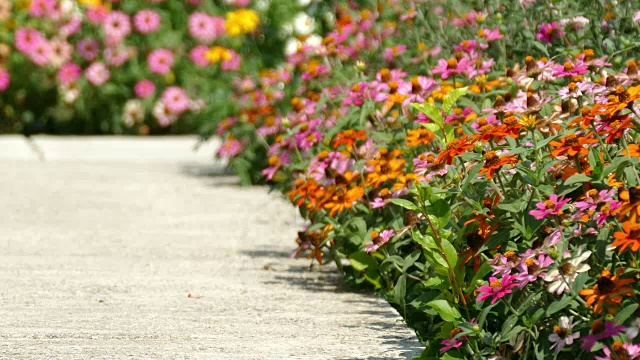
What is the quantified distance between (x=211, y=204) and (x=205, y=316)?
374 centimetres

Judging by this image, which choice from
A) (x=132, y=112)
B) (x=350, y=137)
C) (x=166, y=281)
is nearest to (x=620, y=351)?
(x=350, y=137)

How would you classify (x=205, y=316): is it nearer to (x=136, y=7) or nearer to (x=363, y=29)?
(x=363, y=29)

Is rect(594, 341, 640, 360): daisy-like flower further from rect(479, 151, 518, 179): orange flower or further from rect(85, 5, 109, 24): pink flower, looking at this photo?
rect(85, 5, 109, 24): pink flower

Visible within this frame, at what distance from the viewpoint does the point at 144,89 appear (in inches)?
538

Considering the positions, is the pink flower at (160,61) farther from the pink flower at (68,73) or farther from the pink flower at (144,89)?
the pink flower at (68,73)

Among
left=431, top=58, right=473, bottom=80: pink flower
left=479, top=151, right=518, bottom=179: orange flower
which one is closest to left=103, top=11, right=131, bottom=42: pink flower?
left=431, top=58, right=473, bottom=80: pink flower

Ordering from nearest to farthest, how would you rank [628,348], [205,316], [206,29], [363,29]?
[628,348], [205,316], [363,29], [206,29]

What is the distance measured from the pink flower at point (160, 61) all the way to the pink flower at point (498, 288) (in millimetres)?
10135

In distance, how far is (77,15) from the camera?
1375 cm

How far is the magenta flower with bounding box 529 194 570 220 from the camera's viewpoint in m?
3.55

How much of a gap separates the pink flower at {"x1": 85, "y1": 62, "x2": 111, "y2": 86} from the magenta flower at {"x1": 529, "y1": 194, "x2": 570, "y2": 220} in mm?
10385

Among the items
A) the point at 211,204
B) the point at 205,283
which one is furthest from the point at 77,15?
the point at 205,283

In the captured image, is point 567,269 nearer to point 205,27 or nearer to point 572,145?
point 572,145

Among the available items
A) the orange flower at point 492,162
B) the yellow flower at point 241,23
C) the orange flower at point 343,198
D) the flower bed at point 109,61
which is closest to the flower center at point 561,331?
the orange flower at point 492,162
